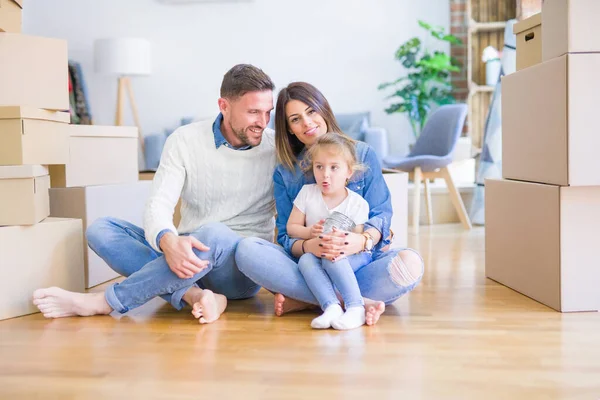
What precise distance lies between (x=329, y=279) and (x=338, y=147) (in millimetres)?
367

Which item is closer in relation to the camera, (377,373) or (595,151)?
(377,373)

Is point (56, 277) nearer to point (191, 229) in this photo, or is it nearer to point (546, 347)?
point (191, 229)

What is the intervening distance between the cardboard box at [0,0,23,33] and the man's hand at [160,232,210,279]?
100cm

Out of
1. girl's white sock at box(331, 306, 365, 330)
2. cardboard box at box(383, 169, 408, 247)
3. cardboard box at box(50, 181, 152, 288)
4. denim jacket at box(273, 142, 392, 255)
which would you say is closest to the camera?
girl's white sock at box(331, 306, 365, 330)

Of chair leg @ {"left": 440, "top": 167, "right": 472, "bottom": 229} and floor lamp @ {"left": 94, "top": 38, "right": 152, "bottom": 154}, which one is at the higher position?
floor lamp @ {"left": 94, "top": 38, "right": 152, "bottom": 154}

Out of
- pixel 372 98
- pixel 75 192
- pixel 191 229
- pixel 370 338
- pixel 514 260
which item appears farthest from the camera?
pixel 372 98

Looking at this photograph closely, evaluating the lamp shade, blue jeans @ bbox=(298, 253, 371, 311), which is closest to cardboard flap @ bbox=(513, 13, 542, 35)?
blue jeans @ bbox=(298, 253, 371, 311)

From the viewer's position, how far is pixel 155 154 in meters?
5.62

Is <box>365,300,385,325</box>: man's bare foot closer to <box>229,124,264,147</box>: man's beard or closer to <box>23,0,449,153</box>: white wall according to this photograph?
<box>229,124,264,147</box>: man's beard

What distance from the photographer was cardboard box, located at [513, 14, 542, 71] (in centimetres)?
243

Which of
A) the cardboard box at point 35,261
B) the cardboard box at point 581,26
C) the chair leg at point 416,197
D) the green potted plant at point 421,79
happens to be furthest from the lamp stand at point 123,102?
the cardboard box at point 581,26

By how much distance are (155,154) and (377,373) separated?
172 inches

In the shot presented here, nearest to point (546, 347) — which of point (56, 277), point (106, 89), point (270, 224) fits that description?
point (270, 224)

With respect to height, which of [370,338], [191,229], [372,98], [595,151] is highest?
[372,98]
